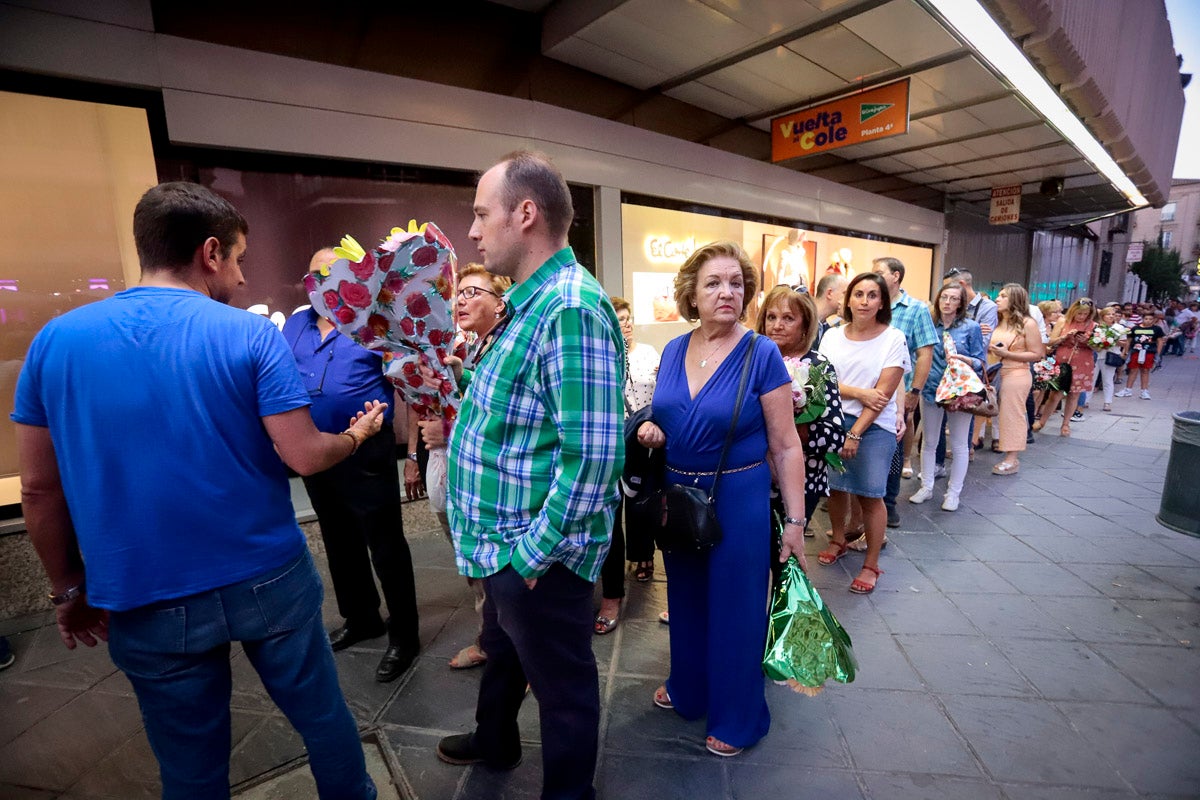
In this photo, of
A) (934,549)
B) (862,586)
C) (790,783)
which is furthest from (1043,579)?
(790,783)

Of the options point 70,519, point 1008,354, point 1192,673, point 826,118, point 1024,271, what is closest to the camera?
point 70,519

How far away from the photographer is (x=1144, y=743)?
2.27 m

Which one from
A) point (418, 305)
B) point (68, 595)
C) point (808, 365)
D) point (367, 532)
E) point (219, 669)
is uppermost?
point (418, 305)

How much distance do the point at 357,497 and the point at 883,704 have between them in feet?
8.77

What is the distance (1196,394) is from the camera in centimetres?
1106

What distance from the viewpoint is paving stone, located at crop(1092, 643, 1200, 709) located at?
2549 mm

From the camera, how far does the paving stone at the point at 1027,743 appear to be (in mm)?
2111

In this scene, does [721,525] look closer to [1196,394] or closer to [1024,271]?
[1196,394]

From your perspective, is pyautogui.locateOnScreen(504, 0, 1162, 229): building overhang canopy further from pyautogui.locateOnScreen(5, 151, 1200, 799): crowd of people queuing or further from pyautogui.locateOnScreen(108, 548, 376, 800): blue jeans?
pyautogui.locateOnScreen(108, 548, 376, 800): blue jeans

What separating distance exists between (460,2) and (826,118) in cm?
415

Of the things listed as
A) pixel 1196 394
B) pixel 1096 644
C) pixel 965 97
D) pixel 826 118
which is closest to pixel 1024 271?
pixel 1196 394

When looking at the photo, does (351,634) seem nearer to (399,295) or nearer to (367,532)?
(367,532)

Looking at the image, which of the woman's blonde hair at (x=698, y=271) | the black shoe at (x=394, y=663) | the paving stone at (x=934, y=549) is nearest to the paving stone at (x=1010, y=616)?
the paving stone at (x=934, y=549)

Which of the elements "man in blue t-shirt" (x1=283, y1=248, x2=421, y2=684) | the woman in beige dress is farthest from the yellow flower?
the woman in beige dress
